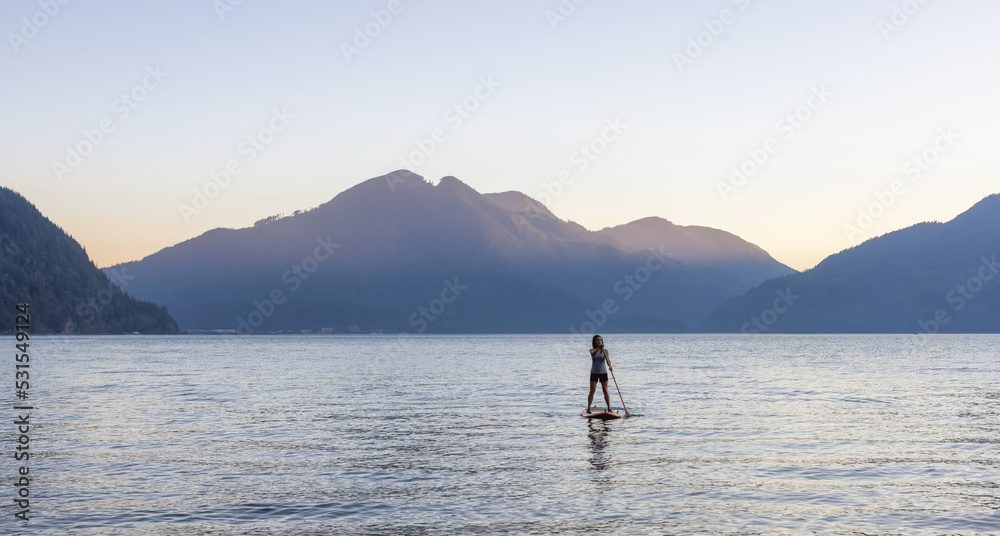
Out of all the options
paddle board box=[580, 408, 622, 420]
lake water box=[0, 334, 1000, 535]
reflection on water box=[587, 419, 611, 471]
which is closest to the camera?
lake water box=[0, 334, 1000, 535]

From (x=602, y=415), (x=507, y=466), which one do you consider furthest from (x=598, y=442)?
(x=602, y=415)

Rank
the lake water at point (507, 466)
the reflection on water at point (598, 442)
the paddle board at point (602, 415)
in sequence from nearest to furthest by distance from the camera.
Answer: the lake water at point (507, 466)
the reflection on water at point (598, 442)
the paddle board at point (602, 415)

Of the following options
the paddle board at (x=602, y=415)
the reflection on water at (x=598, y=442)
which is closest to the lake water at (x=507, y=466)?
the reflection on water at (x=598, y=442)

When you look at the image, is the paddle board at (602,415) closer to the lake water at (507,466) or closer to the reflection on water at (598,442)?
the reflection on water at (598,442)

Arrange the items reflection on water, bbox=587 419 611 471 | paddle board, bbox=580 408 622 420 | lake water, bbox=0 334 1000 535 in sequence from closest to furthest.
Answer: lake water, bbox=0 334 1000 535
reflection on water, bbox=587 419 611 471
paddle board, bbox=580 408 622 420

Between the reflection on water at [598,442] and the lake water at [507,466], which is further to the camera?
the reflection on water at [598,442]

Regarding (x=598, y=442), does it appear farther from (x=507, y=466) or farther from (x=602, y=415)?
(x=602, y=415)

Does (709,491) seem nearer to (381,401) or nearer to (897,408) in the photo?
(897,408)

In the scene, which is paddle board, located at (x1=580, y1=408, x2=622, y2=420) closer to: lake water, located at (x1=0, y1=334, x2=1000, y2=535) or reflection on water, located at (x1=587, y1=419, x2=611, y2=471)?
reflection on water, located at (x1=587, y1=419, x2=611, y2=471)

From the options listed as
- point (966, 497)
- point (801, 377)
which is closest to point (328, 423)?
point (966, 497)

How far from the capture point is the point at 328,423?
103 feet

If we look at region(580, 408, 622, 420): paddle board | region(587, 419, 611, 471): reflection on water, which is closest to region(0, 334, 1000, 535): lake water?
region(587, 419, 611, 471): reflection on water

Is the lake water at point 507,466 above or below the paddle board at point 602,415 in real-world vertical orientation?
below

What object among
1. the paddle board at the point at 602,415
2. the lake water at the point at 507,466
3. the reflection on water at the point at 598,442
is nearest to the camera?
the lake water at the point at 507,466
